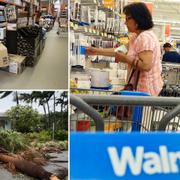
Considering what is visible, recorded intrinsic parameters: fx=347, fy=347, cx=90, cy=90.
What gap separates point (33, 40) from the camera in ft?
12.6

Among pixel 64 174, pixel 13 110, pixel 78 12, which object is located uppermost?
pixel 78 12

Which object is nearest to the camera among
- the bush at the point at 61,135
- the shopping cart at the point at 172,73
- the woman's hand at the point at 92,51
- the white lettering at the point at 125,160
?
the white lettering at the point at 125,160

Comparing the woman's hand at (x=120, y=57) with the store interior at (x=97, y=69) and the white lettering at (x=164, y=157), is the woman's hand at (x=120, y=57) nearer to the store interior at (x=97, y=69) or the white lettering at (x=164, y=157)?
the store interior at (x=97, y=69)

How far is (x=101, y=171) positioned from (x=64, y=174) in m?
0.35

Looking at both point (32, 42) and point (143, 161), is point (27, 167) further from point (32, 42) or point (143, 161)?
point (32, 42)

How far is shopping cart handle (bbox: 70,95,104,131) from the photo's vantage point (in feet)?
4.08

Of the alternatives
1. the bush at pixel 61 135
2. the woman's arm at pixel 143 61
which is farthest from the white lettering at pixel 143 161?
the woman's arm at pixel 143 61

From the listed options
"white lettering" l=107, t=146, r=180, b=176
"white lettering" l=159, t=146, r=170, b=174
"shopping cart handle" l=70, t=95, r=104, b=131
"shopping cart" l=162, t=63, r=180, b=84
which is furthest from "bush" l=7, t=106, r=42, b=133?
"shopping cart" l=162, t=63, r=180, b=84

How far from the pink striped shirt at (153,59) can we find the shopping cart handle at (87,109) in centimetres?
115

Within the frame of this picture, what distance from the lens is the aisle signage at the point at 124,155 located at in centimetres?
116

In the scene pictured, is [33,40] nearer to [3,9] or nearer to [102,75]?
[3,9]

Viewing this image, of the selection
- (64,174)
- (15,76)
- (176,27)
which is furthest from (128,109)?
(176,27)

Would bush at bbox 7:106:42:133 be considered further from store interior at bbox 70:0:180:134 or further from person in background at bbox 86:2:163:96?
person in background at bbox 86:2:163:96

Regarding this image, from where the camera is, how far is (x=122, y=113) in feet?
5.49
